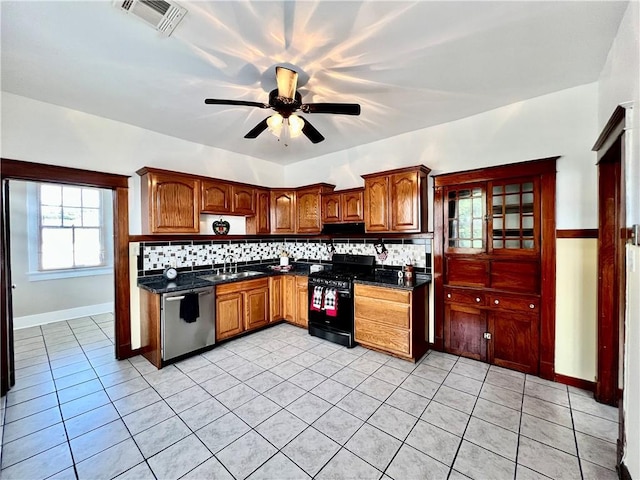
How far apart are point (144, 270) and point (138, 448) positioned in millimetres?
2089

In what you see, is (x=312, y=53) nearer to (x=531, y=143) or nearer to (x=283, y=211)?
(x=531, y=143)

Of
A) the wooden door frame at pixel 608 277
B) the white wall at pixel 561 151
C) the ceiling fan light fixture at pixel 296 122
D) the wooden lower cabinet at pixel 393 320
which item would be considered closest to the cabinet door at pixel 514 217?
the white wall at pixel 561 151

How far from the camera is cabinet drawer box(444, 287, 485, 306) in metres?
3.04

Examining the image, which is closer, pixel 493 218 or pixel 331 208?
pixel 493 218

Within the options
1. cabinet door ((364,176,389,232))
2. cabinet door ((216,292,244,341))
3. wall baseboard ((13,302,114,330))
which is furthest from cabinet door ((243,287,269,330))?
wall baseboard ((13,302,114,330))

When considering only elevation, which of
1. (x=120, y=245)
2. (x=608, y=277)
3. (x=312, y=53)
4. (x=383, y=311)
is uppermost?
(x=312, y=53)

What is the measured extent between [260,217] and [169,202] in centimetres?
142

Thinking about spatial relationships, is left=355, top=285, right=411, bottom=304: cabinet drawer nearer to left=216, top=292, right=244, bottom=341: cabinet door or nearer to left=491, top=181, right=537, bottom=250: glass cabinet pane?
left=491, top=181, right=537, bottom=250: glass cabinet pane

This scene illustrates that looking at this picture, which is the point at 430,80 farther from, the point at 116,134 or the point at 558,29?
the point at 116,134

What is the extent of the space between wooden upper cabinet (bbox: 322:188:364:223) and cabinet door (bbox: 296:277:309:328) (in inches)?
40.3

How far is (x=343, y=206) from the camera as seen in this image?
4.05 metres

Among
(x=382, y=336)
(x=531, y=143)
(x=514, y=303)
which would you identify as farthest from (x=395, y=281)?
(x=531, y=143)

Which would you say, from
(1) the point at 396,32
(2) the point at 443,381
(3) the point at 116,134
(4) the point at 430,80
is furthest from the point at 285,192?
(2) the point at 443,381

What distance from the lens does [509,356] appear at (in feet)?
9.43
